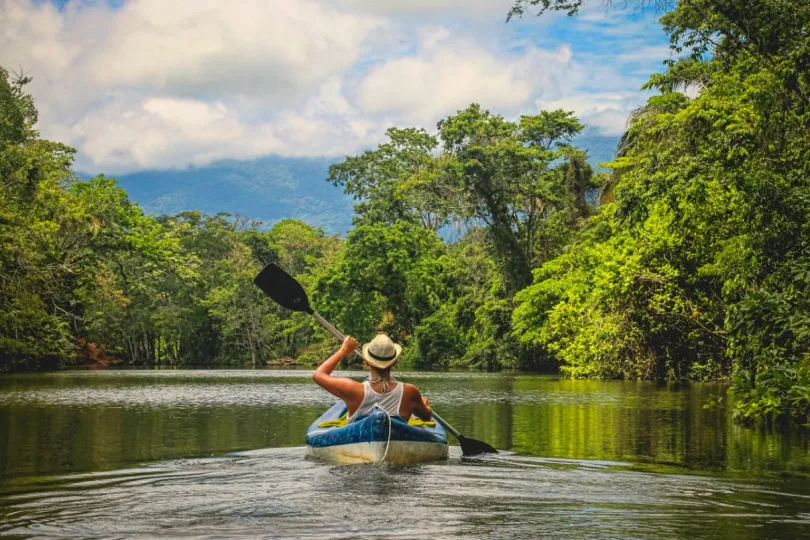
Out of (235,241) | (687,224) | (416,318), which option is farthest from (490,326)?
(235,241)

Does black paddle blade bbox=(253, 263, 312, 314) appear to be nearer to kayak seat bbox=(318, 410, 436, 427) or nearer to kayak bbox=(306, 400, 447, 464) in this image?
kayak seat bbox=(318, 410, 436, 427)

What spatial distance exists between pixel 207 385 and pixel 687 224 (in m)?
16.8

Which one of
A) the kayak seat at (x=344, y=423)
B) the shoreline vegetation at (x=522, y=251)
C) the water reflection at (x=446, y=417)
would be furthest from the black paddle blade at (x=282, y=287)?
→ the shoreline vegetation at (x=522, y=251)

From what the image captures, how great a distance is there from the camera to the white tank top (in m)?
10.6

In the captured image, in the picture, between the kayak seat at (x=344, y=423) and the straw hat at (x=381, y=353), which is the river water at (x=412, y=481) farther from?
the straw hat at (x=381, y=353)

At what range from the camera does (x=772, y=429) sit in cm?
1501

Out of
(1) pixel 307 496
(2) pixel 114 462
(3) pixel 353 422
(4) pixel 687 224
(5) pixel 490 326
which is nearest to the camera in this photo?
(1) pixel 307 496

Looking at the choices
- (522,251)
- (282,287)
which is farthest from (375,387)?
(522,251)

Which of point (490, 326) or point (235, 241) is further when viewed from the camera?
point (235, 241)

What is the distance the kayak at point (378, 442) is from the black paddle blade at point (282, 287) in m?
3.11

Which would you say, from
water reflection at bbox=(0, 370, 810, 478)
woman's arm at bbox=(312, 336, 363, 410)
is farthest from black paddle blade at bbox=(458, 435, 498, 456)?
woman's arm at bbox=(312, 336, 363, 410)

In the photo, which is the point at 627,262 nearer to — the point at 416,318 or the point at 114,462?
the point at 114,462

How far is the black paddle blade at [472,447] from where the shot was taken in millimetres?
11961

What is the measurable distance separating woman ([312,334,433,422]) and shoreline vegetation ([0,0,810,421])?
6.60 m
